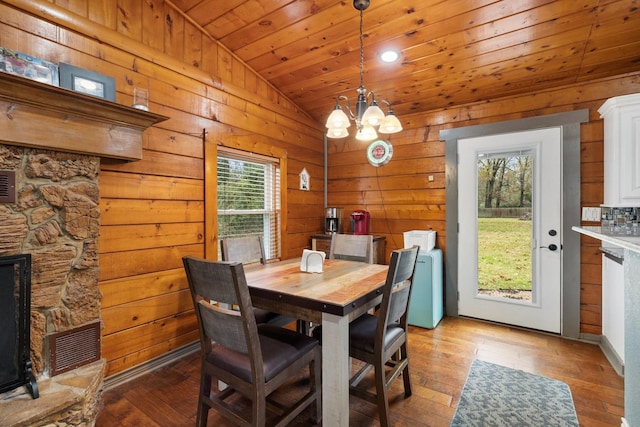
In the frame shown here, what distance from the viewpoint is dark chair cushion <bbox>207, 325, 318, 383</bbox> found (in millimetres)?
1447

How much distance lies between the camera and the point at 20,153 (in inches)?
64.4

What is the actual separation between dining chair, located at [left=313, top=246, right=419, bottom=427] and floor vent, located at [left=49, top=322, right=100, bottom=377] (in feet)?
4.58

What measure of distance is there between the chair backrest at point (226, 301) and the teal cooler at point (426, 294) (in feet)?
7.02

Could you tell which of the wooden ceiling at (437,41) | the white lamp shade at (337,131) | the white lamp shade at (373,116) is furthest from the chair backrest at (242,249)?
the wooden ceiling at (437,41)

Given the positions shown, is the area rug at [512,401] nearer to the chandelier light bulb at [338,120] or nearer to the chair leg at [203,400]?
the chair leg at [203,400]

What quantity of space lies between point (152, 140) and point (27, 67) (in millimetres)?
792

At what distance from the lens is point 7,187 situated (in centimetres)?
159

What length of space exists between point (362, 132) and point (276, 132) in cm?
167

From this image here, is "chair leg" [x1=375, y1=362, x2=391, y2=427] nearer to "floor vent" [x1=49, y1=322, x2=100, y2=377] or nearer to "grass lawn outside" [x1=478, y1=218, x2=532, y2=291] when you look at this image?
"floor vent" [x1=49, y1=322, x2=100, y2=377]

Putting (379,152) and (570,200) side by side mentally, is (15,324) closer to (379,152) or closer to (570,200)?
(379,152)

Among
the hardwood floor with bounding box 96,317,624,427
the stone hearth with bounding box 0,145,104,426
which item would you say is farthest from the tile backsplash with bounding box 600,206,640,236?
the stone hearth with bounding box 0,145,104,426

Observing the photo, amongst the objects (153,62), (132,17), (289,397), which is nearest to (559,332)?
(289,397)

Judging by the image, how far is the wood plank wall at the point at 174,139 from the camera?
6.77ft

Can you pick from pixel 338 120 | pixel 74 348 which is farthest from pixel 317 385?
pixel 338 120
